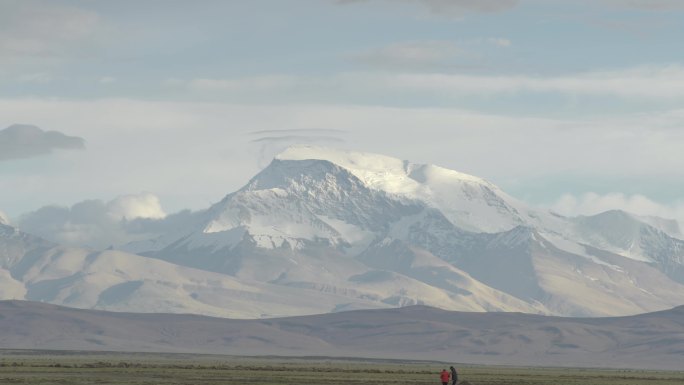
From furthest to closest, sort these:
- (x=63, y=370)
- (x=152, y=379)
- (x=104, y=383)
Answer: (x=63, y=370)
(x=152, y=379)
(x=104, y=383)

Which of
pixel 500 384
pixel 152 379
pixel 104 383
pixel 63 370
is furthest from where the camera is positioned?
pixel 63 370

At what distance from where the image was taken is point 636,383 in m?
189

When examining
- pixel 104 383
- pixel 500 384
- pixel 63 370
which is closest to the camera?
pixel 104 383

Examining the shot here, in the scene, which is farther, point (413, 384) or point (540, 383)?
point (540, 383)

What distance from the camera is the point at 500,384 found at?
174 m

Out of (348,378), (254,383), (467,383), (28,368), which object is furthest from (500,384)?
(28,368)

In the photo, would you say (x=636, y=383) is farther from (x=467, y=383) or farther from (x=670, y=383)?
(x=467, y=383)

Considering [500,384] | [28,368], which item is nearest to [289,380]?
[500,384]

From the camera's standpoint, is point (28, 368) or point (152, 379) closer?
point (152, 379)

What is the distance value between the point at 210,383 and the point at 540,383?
153 feet

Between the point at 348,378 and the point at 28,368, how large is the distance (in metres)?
42.8

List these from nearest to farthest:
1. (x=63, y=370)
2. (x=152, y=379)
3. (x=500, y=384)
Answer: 1. (x=152, y=379)
2. (x=500, y=384)
3. (x=63, y=370)

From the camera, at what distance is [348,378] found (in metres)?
183

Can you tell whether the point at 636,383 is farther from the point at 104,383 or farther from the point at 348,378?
the point at 104,383
